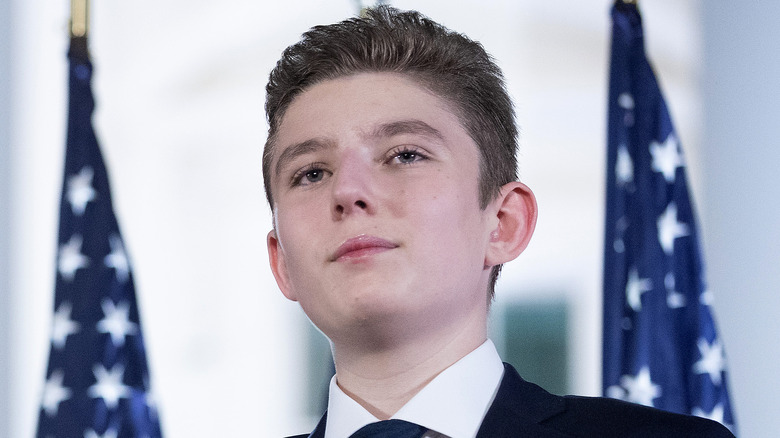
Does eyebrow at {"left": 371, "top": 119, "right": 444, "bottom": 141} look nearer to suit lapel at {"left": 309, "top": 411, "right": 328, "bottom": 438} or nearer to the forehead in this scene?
the forehead

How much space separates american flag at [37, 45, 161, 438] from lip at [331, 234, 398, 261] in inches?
68.9

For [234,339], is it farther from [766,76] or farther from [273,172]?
[766,76]

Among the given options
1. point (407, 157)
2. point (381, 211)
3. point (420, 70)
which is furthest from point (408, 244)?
point (420, 70)

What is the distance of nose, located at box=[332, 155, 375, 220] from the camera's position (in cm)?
123

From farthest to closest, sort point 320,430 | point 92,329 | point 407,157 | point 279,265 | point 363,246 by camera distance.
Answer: point 92,329 → point 279,265 → point 320,430 → point 407,157 → point 363,246

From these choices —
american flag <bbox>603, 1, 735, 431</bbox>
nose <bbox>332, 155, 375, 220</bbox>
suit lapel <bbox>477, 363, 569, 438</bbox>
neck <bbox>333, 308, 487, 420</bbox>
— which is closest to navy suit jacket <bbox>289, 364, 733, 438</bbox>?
suit lapel <bbox>477, 363, 569, 438</bbox>

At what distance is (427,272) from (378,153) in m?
0.21

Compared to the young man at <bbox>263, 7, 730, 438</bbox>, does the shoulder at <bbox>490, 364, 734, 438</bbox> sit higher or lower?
lower

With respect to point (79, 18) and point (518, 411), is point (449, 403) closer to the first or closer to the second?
point (518, 411)

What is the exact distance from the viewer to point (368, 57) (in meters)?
1.48

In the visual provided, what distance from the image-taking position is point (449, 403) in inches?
50.3

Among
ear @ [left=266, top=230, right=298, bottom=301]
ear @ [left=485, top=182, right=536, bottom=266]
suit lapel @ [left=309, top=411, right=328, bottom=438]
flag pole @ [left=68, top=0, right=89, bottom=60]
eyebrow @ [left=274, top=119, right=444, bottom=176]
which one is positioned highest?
flag pole @ [left=68, top=0, right=89, bottom=60]

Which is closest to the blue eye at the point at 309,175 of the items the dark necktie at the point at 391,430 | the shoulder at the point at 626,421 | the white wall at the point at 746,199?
the dark necktie at the point at 391,430

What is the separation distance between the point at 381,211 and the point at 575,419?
1.45 feet
